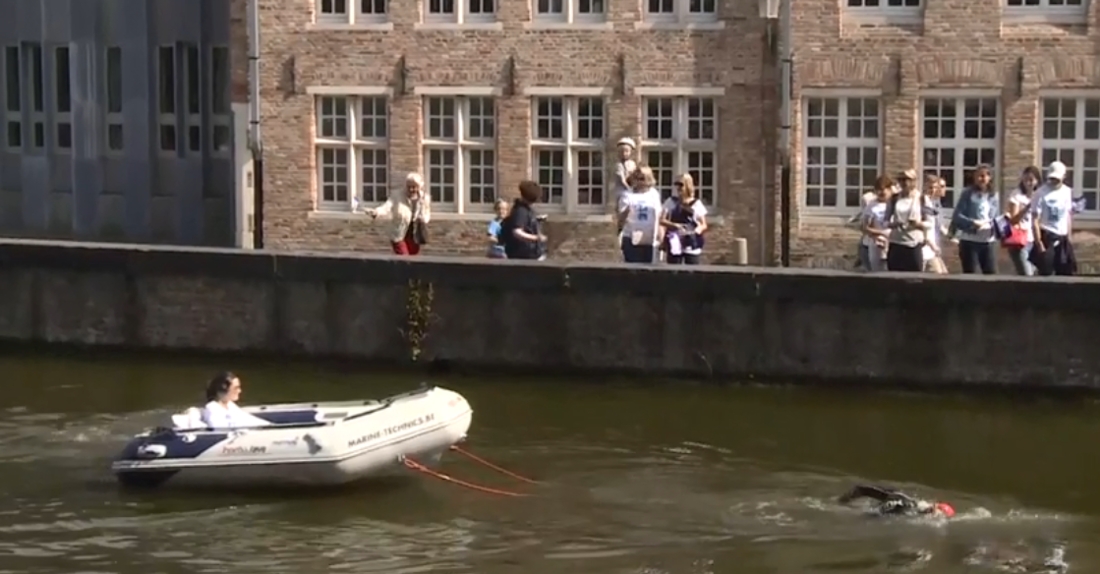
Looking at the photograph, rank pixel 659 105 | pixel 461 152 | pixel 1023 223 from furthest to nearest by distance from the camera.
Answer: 1. pixel 461 152
2. pixel 659 105
3. pixel 1023 223

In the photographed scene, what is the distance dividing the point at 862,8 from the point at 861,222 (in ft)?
21.4

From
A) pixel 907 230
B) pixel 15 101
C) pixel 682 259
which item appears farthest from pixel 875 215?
pixel 15 101

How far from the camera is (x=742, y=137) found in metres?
30.3

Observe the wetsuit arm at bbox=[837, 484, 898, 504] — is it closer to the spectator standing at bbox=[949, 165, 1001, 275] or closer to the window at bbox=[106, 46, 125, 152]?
the spectator standing at bbox=[949, 165, 1001, 275]

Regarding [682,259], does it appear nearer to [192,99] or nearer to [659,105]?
[659,105]

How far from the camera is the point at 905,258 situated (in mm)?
23188

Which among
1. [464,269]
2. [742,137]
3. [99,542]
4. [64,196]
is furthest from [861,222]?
[64,196]

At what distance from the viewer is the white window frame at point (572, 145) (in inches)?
1216

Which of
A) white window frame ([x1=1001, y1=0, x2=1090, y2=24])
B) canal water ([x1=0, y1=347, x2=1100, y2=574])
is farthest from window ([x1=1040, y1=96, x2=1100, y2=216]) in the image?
canal water ([x1=0, y1=347, x2=1100, y2=574])

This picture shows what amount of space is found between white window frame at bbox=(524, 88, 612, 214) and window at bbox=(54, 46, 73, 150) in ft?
31.3

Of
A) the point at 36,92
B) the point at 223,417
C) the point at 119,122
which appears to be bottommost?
the point at 223,417

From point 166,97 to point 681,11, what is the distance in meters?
9.74

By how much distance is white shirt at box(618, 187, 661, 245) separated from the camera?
24203 mm

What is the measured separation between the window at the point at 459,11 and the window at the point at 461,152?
42.0 inches
